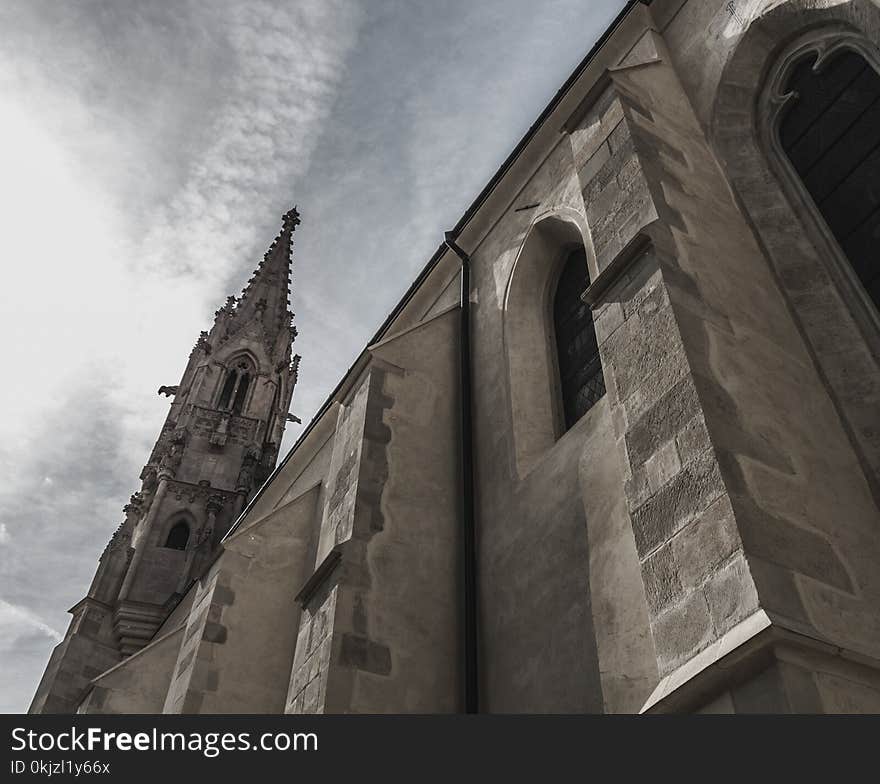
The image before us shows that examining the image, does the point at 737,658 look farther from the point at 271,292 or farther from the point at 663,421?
the point at 271,292

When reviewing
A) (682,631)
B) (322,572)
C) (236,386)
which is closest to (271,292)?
(236,386)

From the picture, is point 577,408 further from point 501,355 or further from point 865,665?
point 865,665

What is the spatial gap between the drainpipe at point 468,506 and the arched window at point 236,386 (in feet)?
57.0

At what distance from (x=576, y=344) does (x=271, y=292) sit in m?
25.2

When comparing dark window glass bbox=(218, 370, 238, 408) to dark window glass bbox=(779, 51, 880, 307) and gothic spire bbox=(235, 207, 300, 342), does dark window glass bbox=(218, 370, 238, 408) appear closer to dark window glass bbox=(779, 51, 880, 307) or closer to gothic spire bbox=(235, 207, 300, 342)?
gothic spire bbox=(235, 207, 300, 342)

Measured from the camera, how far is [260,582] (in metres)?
8.38

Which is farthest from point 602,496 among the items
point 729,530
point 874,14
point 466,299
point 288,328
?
point 288,328

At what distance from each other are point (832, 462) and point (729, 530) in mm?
1230

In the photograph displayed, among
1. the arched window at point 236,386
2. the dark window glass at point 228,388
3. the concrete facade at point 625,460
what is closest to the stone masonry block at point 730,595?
the concrete facade at point 625,460

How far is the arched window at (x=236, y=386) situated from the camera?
25184 mm

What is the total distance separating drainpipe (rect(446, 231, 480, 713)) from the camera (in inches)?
217

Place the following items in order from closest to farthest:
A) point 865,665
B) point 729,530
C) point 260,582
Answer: point 865,665, point 729,530, point 260,582

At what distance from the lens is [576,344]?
22.9 feet

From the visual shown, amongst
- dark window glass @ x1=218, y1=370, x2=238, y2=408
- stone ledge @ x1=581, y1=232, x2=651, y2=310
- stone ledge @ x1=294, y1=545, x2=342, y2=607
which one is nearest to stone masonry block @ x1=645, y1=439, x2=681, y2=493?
stone ledge @ x1=581, y1=232, x2=651, y2=310
